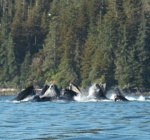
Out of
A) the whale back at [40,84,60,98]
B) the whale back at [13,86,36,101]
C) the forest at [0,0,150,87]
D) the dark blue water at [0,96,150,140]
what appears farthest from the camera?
the forest at [0,0,150,87]

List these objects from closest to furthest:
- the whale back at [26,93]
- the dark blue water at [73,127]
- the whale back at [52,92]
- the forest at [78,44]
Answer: the dark blue water at [73,127] < the whale back at [26,93] < the whale back at [52,92] < the forest at [78,44]

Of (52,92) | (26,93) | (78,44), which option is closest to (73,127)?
(26,93)

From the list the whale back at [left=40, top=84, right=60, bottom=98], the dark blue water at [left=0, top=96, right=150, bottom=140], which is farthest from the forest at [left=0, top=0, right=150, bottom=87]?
the dark blue water at [left=0, top=96, right=150, bottom=140]

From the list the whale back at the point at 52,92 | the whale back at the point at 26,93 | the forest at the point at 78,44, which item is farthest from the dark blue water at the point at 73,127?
the forest at the point at 78,44

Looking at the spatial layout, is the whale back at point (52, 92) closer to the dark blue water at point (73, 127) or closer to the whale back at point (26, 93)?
the whale back at point (26, 93)

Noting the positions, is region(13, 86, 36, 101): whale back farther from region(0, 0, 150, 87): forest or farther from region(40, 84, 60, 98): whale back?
region(0, 0, 150, 87): forest

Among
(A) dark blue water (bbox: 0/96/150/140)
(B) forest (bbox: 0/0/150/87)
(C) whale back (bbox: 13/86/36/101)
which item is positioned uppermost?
(B) forest (bbox: 0/0/150/87)

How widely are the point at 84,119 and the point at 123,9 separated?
90.4m

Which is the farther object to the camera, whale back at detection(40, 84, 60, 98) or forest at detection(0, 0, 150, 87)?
forest at detection(0, 0, 150, 87)

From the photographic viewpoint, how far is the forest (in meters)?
108

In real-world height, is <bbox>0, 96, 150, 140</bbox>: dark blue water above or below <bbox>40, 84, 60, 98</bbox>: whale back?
below

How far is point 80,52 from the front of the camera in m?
116

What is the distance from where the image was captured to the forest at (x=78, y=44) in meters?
108

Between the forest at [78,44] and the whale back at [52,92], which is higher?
the forest at [78,44]
